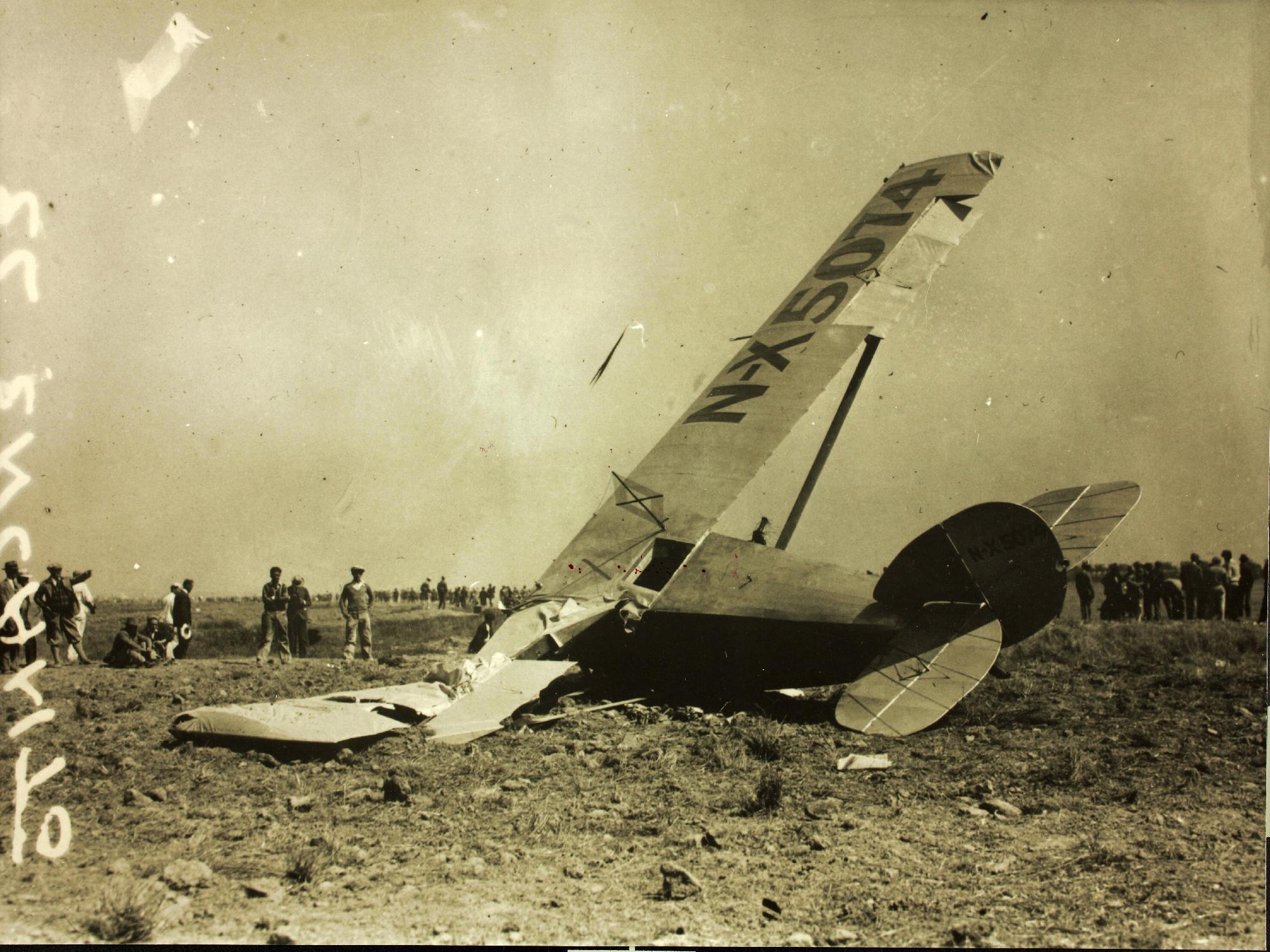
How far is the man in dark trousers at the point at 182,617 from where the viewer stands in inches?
448

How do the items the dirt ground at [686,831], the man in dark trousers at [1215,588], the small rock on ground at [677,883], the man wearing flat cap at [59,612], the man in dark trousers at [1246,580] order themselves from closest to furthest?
1. the dirt ground at [686,831]
2. the small rock on ground at [677,883]
3. the man wearing flat cap at [59,612]
4. the man in dark trousers at [1246,580]
5. the man in dark trousers at [1215,588]

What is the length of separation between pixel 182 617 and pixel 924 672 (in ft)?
34.5

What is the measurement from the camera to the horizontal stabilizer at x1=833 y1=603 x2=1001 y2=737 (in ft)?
17.4

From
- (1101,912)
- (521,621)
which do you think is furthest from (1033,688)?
(521,621)

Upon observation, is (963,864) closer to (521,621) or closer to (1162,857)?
(1162,857)

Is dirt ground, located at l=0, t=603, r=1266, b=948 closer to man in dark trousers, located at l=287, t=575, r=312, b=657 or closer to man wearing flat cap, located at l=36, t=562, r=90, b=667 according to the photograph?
man wearing flat cap, located at l=36, t=562, r=90, b=667

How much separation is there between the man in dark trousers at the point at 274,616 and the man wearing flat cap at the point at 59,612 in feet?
7.23

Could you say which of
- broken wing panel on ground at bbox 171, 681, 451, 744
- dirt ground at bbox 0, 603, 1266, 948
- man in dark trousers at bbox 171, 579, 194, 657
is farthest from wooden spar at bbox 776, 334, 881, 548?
man in dark trousers at bbox 171, 579, 194, 657

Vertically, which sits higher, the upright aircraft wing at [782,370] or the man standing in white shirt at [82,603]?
the upright aircraft wing at [782,370]

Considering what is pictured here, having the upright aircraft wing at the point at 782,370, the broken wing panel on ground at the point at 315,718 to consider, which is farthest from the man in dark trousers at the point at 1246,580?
the broken wing panel on ground at the point at 315,718

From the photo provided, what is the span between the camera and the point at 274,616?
11.2 m

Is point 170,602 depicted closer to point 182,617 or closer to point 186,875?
point 182,617

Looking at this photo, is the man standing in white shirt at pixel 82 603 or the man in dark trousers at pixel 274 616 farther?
the man in dark trousers at pixel 274 616

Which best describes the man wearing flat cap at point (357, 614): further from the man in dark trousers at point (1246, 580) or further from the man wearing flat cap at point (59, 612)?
the man in dark trousers at point (1246, 580)
